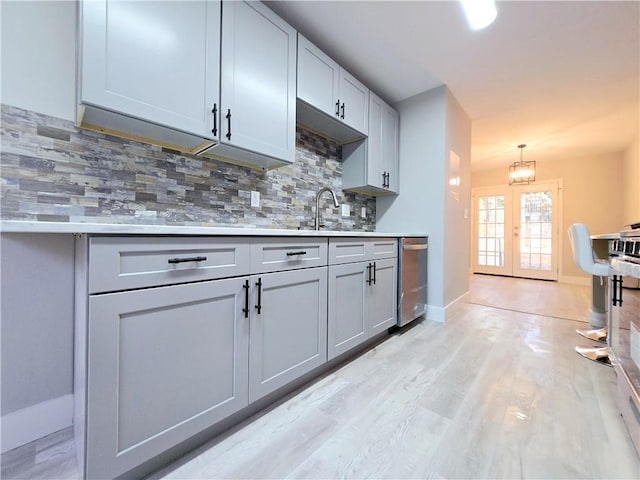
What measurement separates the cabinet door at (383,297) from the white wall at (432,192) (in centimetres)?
75

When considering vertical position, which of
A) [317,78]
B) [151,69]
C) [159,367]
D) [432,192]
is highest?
[317,78]

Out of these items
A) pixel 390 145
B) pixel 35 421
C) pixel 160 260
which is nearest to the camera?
pixel 160 260

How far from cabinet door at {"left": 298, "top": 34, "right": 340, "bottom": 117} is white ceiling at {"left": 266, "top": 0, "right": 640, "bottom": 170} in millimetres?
186

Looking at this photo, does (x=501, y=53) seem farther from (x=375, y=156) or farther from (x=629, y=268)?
(x=629, y=268)

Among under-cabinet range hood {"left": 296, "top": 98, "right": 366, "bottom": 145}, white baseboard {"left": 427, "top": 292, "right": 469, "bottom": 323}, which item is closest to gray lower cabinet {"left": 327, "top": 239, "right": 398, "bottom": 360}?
white baseboard {"left": 427, "top": 292, "right": 469, "bottom": 323}

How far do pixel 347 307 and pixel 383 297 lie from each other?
49 centimetres

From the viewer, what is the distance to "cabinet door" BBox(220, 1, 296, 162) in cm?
146

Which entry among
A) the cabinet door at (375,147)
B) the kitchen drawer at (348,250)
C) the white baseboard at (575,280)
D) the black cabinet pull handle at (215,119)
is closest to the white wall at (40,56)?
the black cabinet pull handle at (215,119)

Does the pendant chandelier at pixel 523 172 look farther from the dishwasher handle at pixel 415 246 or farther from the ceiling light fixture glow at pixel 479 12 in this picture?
the ceiling light fixture glow at pixel 479 12

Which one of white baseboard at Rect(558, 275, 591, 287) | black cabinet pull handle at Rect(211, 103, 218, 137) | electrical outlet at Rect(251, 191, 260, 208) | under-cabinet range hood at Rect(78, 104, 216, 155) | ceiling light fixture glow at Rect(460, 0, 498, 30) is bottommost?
white baseboard at Rect(558, 275, 591, 287)

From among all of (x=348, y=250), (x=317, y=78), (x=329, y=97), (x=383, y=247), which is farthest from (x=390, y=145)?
(x=348, y=250)

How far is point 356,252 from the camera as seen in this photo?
1844 mm

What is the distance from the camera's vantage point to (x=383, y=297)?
6.98 feet

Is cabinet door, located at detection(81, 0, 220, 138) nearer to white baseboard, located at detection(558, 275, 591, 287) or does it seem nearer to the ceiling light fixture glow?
the ceiling light fixture glow
